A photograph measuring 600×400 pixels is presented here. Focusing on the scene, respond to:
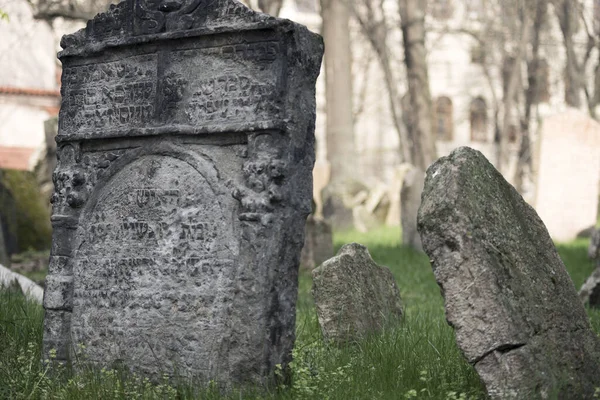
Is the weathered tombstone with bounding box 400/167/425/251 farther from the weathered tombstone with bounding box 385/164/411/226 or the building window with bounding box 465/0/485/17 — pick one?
the building window with bounding box 465/0/485/17

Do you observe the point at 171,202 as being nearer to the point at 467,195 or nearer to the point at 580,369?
the point at 467,195

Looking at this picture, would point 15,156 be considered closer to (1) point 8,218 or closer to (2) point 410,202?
(1) point 8,218

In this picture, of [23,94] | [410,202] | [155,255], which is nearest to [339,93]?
[410,202]

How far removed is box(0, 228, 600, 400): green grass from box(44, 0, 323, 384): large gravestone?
169mm

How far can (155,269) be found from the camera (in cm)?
563

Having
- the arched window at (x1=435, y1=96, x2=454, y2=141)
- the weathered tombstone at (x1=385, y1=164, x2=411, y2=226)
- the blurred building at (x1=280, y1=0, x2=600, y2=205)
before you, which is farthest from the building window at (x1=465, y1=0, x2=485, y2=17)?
the weathered tombstone at (x1=385, y1=164, x2=411, y2=226)

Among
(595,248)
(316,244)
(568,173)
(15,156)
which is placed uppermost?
(15,156)

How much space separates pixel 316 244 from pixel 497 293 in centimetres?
811

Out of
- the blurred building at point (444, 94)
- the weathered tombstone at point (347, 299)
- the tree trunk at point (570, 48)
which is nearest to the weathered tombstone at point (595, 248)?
the weathered tombstone at point (347, 299)

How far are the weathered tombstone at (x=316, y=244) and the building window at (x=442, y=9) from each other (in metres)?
25.2

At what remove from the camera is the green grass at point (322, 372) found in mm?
5070

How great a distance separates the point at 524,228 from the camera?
5043 mm

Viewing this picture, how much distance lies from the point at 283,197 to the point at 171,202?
752mm

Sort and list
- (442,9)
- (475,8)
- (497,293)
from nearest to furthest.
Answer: (497,293) → (475,8) → (442,9)
